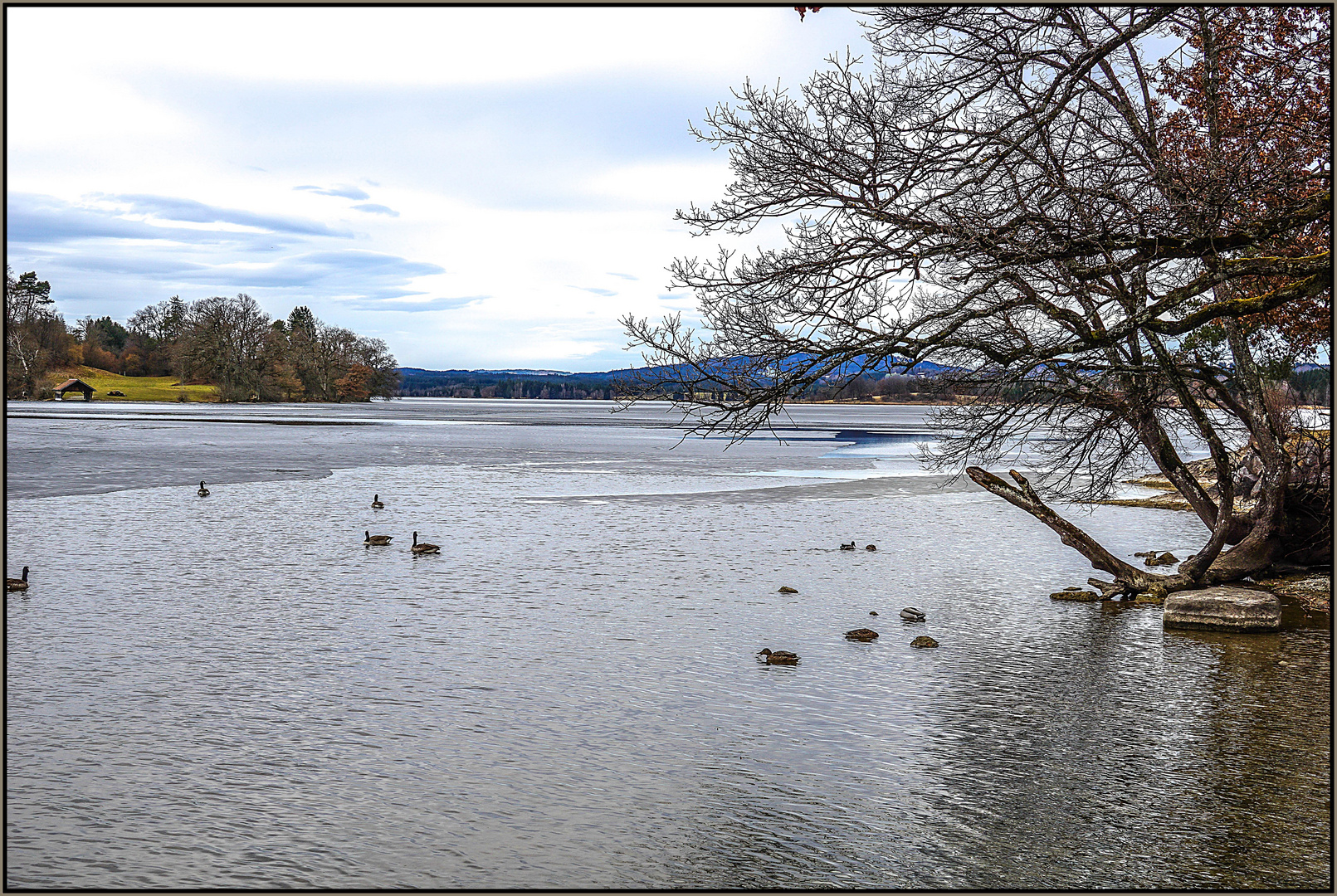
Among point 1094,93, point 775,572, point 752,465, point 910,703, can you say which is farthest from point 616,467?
point 910,703

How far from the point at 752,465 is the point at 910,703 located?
132 ft

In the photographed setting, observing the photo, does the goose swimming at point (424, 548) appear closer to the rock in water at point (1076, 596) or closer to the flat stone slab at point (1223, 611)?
the rock in water at point (1076, 596)

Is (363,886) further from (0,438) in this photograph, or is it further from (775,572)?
(775,572)

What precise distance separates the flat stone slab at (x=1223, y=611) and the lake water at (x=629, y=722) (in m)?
0.36

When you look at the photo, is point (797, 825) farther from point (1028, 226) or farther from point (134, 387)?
point (134, 387)

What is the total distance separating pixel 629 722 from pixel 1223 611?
9.43 metres

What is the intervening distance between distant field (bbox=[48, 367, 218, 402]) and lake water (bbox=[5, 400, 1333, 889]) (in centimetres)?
13992

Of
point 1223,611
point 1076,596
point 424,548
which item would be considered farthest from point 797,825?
point 424,548

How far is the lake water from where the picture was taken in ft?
24.2

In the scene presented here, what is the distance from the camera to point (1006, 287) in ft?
46.1

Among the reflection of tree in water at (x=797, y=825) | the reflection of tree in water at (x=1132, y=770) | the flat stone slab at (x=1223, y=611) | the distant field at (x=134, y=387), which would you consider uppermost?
the distant field at (x=134, y=387)

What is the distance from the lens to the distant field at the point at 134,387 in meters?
149

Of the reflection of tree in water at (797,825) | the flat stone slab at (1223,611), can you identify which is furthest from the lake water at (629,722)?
the flat stone slab at (1223,611)

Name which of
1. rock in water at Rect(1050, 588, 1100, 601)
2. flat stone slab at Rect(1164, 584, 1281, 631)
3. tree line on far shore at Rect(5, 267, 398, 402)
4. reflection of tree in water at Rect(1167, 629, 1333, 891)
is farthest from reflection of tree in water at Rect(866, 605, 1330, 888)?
tree line on far shore at Rect(5, 267, 398, 402)
